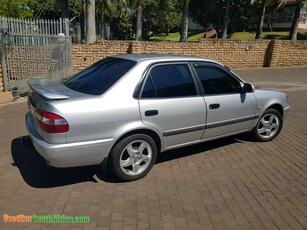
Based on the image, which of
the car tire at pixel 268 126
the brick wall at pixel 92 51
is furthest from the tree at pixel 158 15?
the car tire at pixel 268 126

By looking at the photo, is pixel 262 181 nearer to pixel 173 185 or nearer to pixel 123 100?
pixel 173 185

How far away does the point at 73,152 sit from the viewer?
3090 mm

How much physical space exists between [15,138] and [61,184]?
6.55 ft

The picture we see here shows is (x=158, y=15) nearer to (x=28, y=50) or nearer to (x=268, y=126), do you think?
(x=28, y=50)

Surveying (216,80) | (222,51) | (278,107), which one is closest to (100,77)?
(216,80)

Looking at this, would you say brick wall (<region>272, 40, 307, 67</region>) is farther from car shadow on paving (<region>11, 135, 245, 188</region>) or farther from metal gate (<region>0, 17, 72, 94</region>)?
car shadow on paving (<region>11, 135, 245, 188</region>)

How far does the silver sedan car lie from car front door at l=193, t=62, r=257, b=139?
15 millimetres

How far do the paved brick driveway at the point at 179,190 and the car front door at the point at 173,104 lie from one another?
56 cm

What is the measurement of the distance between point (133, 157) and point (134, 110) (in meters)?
0.63

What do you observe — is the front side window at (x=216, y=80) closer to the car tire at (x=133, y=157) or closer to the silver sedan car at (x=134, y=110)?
the silver sedan car at (x=134, y=110)

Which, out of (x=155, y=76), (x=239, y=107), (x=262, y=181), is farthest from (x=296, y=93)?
(x=155, y=76)

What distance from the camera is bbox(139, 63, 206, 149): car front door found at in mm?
3533

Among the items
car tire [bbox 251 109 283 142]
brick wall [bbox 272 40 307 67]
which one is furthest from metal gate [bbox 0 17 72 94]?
brick wall [bbox 272 40 307 67]

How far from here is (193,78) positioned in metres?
3.97
